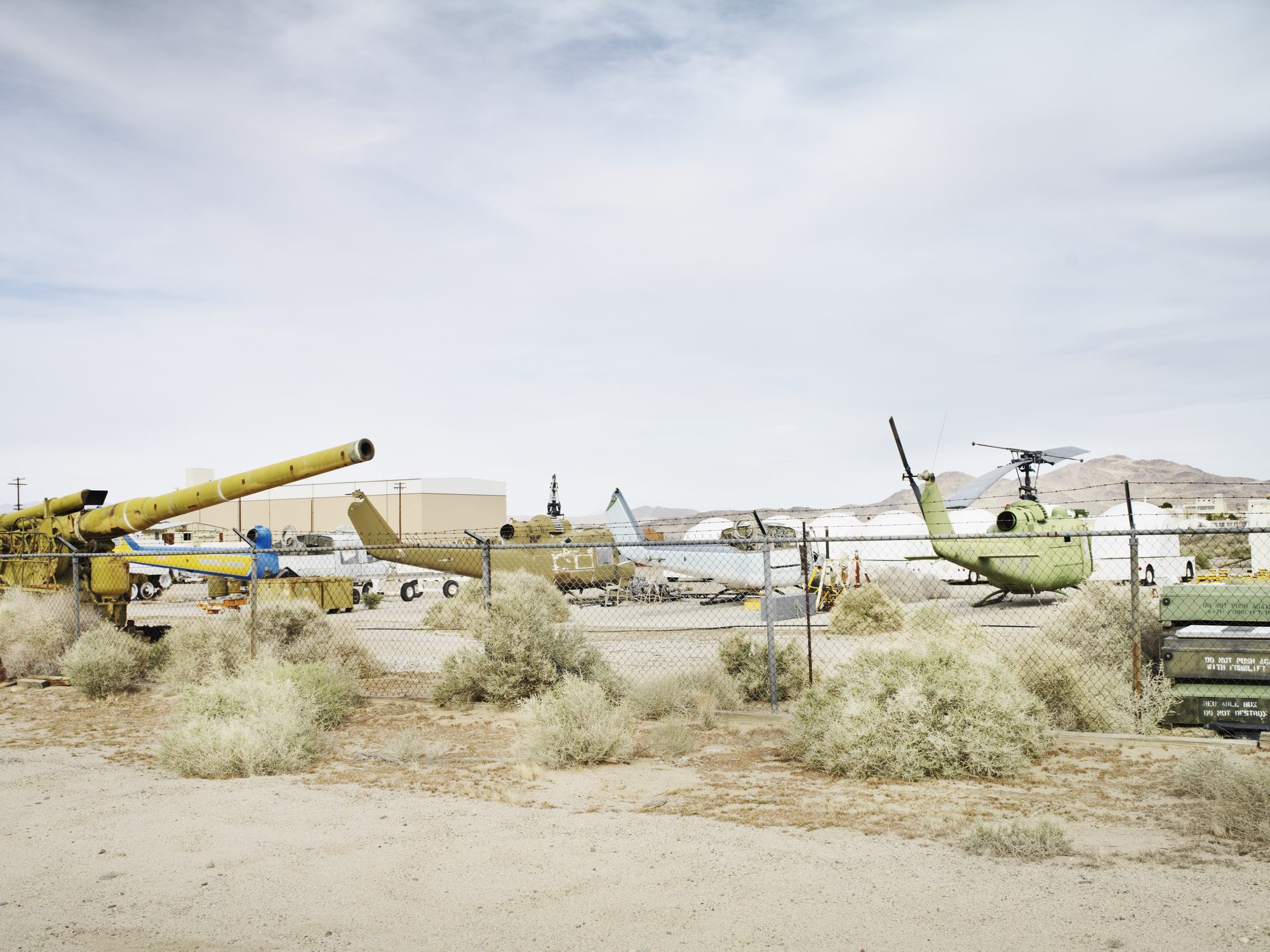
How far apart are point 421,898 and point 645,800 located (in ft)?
7.23

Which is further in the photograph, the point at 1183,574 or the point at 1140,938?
the point at 1183,574

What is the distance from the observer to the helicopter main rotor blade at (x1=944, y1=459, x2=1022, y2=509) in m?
21.0

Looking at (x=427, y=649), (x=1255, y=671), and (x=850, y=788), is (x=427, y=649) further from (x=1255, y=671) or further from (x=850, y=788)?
(x=1255, y=671)

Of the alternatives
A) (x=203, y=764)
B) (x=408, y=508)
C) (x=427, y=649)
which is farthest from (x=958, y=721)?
(x=408, y=508)

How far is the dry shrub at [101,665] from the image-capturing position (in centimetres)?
1188

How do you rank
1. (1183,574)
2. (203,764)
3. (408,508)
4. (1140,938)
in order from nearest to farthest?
(1140,938)
(203,764)
(1183,574)
(408,508)

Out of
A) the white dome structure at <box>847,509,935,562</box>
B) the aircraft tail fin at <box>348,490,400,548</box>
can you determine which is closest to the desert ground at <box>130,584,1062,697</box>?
the aircraft tail fin at <box>348,490,400,548</box>

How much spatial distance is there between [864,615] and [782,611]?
2.50 m

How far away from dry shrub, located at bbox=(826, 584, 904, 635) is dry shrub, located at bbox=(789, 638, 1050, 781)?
10956 mm

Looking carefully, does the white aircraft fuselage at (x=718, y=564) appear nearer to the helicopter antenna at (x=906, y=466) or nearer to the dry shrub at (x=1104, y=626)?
the helicopter antenna at (x=906, y=466)

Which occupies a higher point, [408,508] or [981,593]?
[408,508]

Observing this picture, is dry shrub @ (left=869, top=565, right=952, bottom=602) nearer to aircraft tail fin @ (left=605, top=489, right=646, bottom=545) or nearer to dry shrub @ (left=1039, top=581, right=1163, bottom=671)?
aircraft tail fin @ (left=605, top=489, right=646, bottom=545)

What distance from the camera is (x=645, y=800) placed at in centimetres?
670

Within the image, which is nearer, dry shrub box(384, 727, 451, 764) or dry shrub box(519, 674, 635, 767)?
dry shrub box(519, 674, 635, 767)
